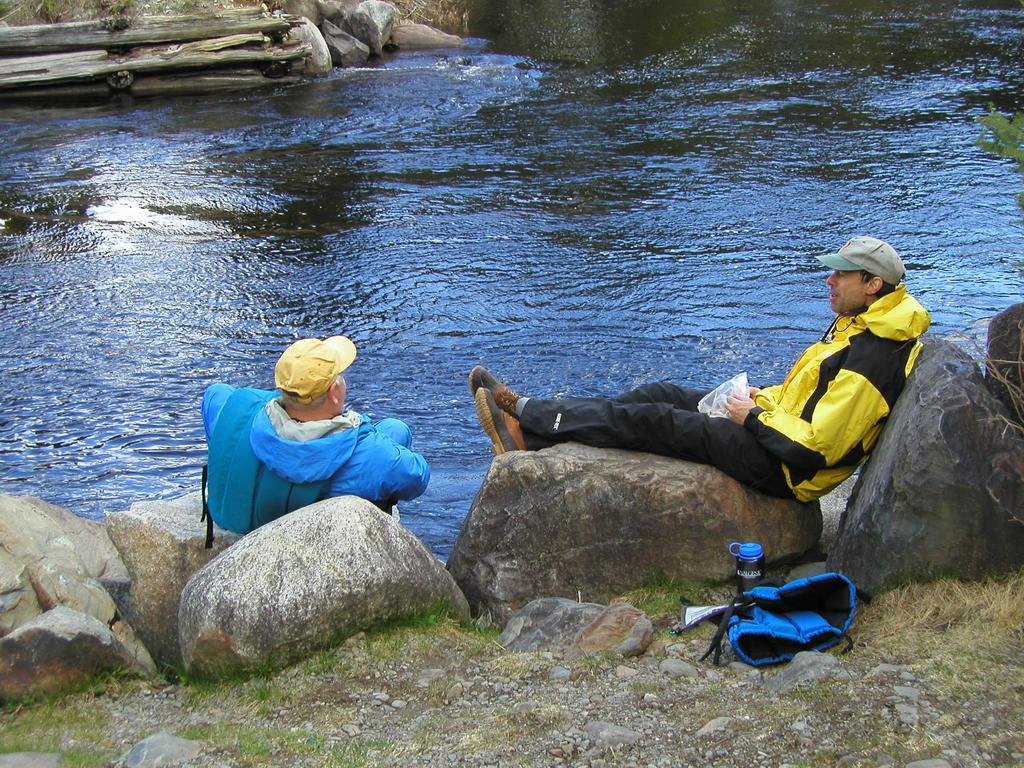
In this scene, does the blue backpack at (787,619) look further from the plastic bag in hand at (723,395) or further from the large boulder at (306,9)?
the large boulder at (306,9)

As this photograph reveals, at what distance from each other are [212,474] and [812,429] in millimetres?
2797

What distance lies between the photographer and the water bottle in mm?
5281

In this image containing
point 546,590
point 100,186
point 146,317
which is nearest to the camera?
point 546,590

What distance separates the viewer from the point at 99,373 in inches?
365

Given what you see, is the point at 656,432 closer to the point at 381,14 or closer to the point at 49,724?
the point at 49,724

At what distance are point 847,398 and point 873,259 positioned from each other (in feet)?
2.27

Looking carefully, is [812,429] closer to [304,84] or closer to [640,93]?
[640,93]

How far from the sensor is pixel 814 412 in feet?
17.9

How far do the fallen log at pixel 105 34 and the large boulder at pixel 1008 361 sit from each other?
58.2 ft

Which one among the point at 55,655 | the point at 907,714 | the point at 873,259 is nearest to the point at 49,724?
the point at 55,655

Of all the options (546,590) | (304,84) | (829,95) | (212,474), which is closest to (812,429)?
(546,590)

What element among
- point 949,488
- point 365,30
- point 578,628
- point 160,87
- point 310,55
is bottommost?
point 578,628

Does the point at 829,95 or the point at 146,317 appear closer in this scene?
the point at 146,317

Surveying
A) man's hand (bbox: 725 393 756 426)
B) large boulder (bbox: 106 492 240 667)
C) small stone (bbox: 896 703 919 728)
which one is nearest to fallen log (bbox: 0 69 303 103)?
large boulder (bbox: 106 492 240 667)
